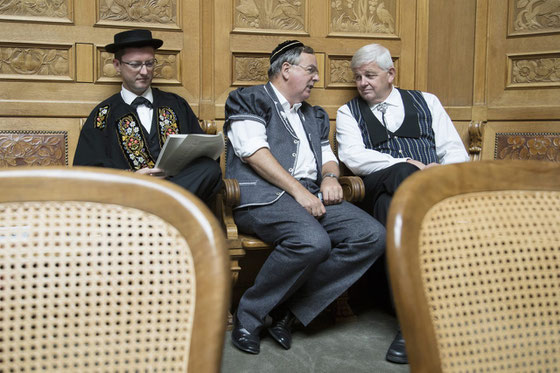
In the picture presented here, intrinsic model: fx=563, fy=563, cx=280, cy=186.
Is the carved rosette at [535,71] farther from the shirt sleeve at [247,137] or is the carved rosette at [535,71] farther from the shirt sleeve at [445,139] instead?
the shirt sleeve at [247,137]

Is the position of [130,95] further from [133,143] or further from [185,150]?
[185,150]

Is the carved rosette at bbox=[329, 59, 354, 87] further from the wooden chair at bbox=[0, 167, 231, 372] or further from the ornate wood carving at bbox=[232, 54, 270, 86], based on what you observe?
the wooden chair at bbox=[0, 167, 231, 372]

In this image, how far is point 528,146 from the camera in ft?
11.0

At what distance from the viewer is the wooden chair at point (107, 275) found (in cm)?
69

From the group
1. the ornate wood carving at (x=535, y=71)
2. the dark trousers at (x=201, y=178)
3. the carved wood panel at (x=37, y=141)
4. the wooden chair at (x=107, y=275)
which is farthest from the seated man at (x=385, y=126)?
the wooden chair at (x=107, y=275)

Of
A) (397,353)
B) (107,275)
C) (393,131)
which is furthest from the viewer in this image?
(393,131)

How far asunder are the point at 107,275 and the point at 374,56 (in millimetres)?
2609

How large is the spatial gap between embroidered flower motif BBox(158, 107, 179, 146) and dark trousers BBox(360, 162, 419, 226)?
102 cm

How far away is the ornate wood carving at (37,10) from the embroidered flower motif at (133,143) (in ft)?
2.17

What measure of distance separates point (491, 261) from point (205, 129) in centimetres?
248

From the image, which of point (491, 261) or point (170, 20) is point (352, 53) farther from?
point (491, 261)

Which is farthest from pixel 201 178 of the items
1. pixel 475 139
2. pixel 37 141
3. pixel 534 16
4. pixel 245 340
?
pixel 534 16

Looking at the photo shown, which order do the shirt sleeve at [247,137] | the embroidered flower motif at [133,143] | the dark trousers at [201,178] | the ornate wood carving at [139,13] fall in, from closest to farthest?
1. the dark trousers at [201,178]
2. the shirt sleeve at [247,137]
3. the embroidered flower motif at [133,143]
4. the ornate wood carving at [139,13]

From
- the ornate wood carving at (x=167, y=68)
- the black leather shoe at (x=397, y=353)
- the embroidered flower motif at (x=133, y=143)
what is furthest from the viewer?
the ornate wood carving at (x=167, y=68)
